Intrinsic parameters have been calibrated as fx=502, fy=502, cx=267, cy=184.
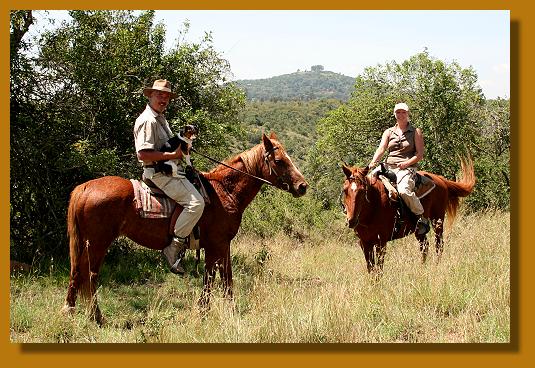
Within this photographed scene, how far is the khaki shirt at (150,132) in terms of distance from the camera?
6070 mm

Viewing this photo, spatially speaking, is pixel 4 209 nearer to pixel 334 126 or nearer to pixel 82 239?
pixel 82 239

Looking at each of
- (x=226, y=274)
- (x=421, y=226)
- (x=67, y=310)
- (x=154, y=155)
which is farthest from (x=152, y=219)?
(x=421, y=226)

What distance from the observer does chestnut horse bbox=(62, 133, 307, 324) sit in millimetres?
6215

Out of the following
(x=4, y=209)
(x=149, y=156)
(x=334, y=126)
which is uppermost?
(x=334, y=126)

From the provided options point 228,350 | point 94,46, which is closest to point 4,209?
point 228,350

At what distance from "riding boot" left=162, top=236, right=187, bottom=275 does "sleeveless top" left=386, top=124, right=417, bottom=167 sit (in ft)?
12.7

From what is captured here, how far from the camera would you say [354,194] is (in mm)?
7188

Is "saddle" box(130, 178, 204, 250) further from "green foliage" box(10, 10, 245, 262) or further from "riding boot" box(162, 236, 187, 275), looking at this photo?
"green foliage" box(10, 10, 245, 262)

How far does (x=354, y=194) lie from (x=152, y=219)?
2841 mm

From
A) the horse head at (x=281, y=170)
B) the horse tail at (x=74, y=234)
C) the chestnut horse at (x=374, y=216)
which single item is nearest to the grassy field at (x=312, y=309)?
the chestnut horse at (x=374, y=216)

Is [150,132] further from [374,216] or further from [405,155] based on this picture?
[405,155]

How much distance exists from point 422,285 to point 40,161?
6570 mm

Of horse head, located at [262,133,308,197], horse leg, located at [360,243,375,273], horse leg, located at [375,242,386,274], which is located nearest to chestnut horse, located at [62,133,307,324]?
horse head, located at [262,133,308,197]

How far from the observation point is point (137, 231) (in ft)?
21.0
